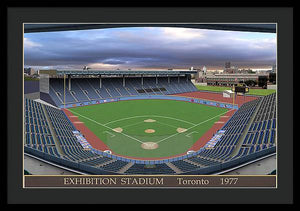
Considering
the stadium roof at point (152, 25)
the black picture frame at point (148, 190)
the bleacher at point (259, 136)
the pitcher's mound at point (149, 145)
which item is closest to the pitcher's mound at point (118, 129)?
the pitcher's mound at point (149, 145)

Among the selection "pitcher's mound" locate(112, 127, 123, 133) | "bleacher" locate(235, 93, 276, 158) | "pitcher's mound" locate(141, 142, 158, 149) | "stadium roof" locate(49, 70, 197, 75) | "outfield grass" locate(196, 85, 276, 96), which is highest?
"stadium roof" locate(49, 70, 197, 75)

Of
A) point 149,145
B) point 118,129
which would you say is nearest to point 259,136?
point 149,145

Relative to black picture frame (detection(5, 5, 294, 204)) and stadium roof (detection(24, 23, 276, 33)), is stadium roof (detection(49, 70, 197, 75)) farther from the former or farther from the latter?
black picture frame (detection(5, 5, 294, 204))

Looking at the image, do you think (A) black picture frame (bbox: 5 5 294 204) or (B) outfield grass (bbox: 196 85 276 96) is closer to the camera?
(A) black picture frame (bbox: 5 5 294 204)

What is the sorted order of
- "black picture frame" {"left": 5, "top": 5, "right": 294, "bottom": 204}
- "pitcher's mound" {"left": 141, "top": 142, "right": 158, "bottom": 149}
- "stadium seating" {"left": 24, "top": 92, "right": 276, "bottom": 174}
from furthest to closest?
"pitcher's mound" {"left": 141, "top": 142, "right": 158, "bottom": 149} < "stadium seating" {"left": 24, "top": 92, "right": 276, "bottom": 174} < "black picture frame" {"left": 5, "top": 5, "right": 294, "bottom": 204}

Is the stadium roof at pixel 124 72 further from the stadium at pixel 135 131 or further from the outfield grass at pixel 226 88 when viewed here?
the outfield grass at pixel 226 88

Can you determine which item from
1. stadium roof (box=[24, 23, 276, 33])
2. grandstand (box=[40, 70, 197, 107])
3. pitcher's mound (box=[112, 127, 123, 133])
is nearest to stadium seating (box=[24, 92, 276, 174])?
stadium roof (box=[24, 23, 276, 33])
